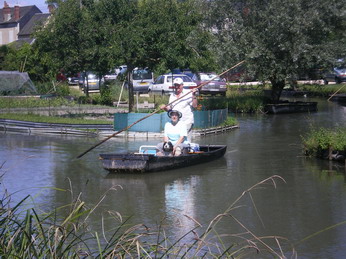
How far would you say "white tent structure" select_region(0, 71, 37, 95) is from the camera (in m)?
37.8

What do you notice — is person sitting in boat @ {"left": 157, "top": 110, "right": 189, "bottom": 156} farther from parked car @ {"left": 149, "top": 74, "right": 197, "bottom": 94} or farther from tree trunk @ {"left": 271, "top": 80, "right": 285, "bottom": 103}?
parked car @ {"left": 149, "top": 74, "right": 197, "bottom": 94}

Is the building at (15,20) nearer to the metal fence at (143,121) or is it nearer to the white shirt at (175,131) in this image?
the metal fence at (143,121)

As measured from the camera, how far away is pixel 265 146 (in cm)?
2139

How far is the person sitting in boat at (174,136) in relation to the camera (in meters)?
16.0

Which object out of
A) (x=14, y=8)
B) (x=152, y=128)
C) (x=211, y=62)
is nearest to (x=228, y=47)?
Result: (x=211, y=62)

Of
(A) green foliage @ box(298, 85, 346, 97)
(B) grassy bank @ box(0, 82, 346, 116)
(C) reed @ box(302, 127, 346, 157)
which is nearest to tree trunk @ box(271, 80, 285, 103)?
(B) grassy bank @ box(0, 82, 346, 116)

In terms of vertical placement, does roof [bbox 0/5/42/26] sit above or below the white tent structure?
above

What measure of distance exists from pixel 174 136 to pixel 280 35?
56.3 feet

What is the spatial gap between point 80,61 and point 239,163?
36.7 feet

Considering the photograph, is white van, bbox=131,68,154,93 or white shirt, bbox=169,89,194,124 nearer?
white shirt, bbox=169,89,194,124

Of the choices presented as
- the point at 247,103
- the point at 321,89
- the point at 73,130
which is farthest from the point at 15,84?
the point at 321,89

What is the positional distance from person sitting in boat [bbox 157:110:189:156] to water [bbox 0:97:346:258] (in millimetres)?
535

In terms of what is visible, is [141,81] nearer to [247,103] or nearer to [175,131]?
[247,103]

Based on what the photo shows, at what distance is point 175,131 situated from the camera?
16141 millimetres
